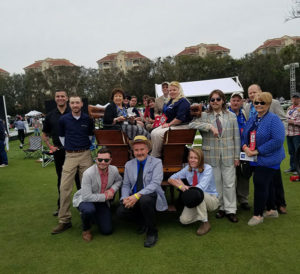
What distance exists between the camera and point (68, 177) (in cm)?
380

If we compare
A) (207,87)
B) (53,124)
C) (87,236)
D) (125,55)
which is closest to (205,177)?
(87,236)

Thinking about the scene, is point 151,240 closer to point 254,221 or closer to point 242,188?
point 254,221

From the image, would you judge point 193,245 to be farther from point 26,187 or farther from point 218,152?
point 26,187

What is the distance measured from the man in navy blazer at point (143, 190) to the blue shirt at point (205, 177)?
1.12ft

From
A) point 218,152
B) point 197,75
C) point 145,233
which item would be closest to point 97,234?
point 145,233

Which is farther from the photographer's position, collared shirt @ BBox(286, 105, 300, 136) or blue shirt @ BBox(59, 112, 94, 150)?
collared shirt @ BBox(286, 105, 300, 136)

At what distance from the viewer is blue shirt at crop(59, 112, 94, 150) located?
380 centimetres

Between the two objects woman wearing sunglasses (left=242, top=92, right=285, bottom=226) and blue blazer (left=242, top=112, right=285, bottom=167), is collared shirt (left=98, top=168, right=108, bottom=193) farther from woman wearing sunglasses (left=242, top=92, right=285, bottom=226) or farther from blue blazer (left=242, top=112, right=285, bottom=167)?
blue blazer (left=242, top=112, right=285, bottom=167)

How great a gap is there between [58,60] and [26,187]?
279 feet

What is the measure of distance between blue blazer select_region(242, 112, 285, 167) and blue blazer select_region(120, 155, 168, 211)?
139 centimetres

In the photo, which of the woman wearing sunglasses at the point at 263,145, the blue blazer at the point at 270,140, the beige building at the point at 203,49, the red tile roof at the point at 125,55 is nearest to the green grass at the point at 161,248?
the woman wearing sunglasses at the point at 263,145

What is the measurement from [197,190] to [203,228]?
57 centimetres

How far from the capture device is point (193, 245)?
312 cm

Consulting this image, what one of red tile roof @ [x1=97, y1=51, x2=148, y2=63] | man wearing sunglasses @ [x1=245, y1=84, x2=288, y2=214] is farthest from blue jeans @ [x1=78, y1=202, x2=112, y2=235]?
red tile roof @ [x1=97, y1=51, x2=148, y2=63]
